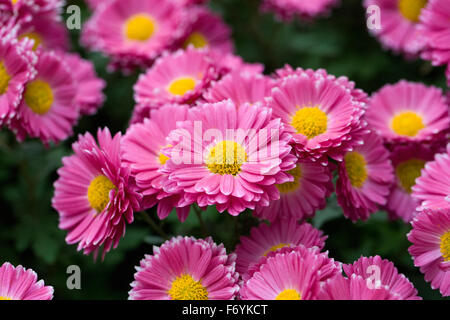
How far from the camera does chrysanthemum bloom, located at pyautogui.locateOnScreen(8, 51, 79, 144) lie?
1586 millimetres

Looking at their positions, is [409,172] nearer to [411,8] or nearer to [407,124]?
[407,124]

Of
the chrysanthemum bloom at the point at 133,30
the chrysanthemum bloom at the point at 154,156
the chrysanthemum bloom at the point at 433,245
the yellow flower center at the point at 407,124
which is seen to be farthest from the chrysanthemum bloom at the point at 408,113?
the chrysanthemum bloom at the point at 133,30

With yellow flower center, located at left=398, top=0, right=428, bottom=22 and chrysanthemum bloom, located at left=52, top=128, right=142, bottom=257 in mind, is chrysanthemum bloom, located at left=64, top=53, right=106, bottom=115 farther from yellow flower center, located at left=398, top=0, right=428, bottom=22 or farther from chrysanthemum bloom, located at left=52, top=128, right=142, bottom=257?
yellow flower center, located at left=398, top=0, right=428, bottom=22

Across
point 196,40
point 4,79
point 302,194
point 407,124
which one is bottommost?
point 302,194

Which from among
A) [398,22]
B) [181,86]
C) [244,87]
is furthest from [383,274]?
[398,22]

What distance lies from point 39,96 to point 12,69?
0.15 m

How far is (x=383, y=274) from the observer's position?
3.83 feet

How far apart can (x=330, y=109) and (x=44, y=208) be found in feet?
3.59

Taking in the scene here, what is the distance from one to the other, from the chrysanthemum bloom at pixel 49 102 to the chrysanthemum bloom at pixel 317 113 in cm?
69

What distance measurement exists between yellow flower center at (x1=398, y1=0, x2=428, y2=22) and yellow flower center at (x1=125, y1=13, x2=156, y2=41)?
103 cm

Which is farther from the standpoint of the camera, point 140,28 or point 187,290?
point 140,28

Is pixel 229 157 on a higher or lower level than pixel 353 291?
higher

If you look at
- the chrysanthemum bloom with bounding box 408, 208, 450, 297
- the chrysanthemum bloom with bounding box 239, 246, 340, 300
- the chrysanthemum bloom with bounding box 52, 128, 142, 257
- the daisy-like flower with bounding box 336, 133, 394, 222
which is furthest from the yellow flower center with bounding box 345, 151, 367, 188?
the chrysanthemum bloom with bounding box 52, 128, 142, 257
